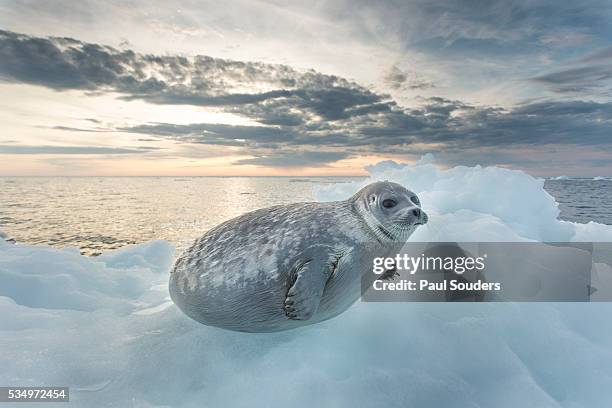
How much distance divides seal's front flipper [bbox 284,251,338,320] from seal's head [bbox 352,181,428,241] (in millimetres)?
945

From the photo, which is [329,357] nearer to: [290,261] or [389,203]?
[290,261]

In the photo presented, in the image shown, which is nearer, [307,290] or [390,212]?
[307,290]

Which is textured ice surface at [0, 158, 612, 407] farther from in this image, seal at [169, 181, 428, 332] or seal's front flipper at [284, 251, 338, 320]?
seal's front flipper at [284, 251, 338, 320]

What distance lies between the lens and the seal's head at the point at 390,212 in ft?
12.7

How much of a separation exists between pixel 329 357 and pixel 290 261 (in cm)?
103

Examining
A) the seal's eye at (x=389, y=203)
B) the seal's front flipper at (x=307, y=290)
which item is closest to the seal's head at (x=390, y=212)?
the seal's eye at (x=389, y=203)

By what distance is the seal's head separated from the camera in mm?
3865

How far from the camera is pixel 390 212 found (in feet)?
13.1

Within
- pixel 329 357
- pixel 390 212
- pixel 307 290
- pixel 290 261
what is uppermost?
pixel 390 212

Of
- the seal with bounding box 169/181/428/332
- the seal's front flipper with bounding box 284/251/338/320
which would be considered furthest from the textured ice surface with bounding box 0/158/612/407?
the seal's front flipper with bounding box 284/251/338/320

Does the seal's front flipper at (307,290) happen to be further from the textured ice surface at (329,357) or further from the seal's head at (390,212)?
the seal's head at (390,212)

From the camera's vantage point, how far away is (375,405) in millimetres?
2955

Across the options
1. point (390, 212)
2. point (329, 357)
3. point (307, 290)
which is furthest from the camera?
point (390, 212)

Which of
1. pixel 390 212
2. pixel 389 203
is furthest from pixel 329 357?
pixel 389 203
